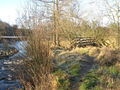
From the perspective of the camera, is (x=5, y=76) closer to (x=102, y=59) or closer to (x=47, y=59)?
(x=47, y=59)

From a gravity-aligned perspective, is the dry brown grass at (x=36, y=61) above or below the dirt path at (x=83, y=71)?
above

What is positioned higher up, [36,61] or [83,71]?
[36,61]

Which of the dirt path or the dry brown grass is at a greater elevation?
the dry brown grass

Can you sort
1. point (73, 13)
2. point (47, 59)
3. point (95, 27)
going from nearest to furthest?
point (47, 59), point (95, 27), point (73, 13)

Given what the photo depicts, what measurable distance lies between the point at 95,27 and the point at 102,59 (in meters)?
10.3

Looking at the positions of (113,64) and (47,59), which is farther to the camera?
(113,64)

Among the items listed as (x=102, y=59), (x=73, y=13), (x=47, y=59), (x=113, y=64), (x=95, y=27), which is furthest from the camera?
(x=73, y=13)

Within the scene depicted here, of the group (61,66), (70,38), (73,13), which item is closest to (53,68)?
(61,66)

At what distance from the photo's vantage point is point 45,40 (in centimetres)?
1090

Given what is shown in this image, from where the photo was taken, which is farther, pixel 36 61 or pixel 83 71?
pixel 83 71

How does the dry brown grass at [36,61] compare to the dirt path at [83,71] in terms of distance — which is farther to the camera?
the dry brown grass at [36,61]

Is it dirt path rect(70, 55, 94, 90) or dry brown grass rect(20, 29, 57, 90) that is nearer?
dirt path rect(70, 55, 94, 90)

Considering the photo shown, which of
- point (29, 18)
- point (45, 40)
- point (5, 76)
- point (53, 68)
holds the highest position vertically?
point (29, 18)

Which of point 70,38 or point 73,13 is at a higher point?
point 73,13
